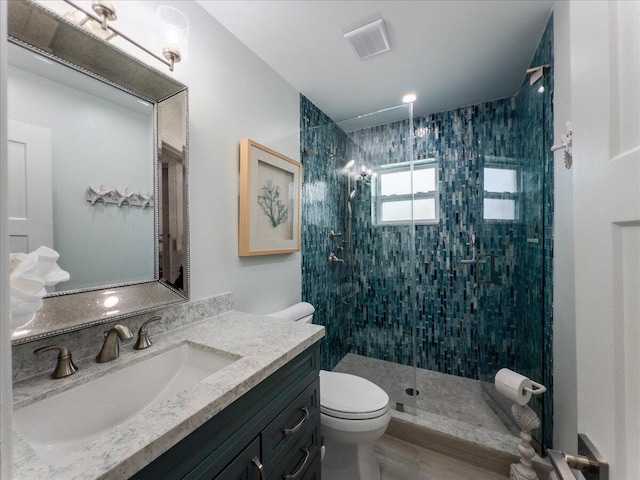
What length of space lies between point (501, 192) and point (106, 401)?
261 centimetres

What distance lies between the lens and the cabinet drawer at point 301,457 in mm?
872

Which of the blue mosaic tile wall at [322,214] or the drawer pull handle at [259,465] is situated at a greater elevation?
the blue mosaic tile wall at [322,214]

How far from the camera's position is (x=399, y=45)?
1547 mm

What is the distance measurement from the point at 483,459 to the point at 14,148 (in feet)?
8.18

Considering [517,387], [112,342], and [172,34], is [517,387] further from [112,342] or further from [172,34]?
[172,34]

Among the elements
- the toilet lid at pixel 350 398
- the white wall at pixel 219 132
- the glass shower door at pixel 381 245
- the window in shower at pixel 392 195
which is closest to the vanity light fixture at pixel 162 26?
the white wall at pixel 219 132

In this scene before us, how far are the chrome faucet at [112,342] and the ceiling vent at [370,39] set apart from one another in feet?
5.71

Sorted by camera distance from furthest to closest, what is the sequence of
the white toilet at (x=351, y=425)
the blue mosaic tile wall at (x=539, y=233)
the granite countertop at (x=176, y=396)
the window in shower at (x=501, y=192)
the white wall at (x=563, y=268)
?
the window in shower at (x=501, y=192)
the blue mosaic tile wall at (x=539, y=233)
the white toilet at (x=351, y=425)
the white wall at (x=563, y=268)
the granite countertop at (x=176, y=396)

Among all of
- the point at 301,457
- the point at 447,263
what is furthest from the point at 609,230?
the point at 447,263

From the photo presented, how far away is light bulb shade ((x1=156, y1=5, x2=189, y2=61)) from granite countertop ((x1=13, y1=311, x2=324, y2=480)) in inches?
43.7

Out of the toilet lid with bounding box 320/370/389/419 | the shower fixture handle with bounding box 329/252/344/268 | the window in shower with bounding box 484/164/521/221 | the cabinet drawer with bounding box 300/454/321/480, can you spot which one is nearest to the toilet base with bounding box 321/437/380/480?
the toilet lid with bounding box 320/370/389/419

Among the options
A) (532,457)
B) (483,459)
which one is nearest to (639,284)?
(532,457)

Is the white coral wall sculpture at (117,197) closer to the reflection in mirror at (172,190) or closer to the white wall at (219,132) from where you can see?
the reflection in mirror at (172,190)

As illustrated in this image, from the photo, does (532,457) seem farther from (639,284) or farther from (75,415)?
(75,415)
